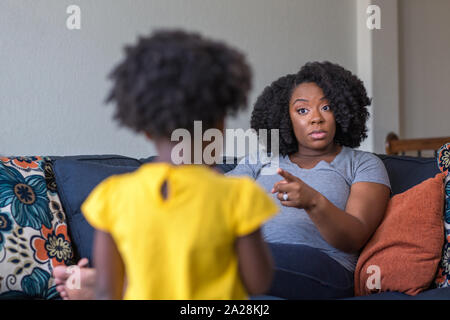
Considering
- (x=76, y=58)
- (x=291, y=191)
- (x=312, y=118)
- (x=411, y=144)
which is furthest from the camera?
(x=411, y=144)

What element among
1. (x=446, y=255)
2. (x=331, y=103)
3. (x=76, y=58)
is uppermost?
(x=76, y=58)

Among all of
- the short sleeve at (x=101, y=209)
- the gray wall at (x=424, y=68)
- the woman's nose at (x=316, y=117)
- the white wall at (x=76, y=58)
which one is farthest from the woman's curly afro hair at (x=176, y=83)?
the gray wall at (x=424, y=68)

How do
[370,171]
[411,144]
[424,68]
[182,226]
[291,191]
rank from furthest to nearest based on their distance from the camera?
[424,68] < [411,144] < [370,171] < [291,191] < [182,226]

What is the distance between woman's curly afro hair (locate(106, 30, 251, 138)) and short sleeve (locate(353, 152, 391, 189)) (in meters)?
0.93

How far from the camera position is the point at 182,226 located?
72 cm

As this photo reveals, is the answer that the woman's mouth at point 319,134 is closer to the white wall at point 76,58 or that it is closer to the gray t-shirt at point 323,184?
the gray t-shirt at point 323,184

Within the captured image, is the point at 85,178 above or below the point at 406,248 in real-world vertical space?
above

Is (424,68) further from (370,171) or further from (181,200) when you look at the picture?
(181,200)

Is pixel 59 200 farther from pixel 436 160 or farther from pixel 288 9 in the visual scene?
pixel 288 9

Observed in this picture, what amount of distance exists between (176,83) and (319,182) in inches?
39.0

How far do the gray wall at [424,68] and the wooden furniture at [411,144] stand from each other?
1.12 ft

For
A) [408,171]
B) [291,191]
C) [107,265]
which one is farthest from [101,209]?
[408,171]

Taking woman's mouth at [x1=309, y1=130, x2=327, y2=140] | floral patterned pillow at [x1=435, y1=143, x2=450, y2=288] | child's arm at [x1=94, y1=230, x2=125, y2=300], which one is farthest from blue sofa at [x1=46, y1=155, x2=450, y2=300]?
child's arm at [x1=94, y1=230, x2=125, y2=300]

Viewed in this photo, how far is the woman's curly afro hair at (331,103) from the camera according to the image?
5.68 feet
